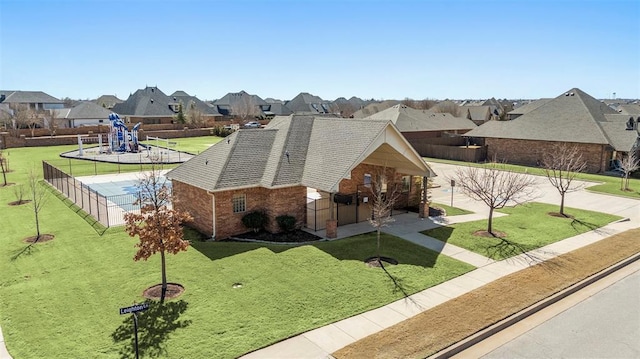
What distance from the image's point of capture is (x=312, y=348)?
11.0m

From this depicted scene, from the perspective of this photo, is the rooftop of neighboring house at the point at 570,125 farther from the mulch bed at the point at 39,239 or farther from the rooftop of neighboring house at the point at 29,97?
the rooftop of neighboring house at the point at 29,97

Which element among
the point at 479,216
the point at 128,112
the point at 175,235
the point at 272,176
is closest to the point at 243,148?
the point at 272,176

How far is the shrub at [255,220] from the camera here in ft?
65.7

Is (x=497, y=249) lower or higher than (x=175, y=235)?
lower

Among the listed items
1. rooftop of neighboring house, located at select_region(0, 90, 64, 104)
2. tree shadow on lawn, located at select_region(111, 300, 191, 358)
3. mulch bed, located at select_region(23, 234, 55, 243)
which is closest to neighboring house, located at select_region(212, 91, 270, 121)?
rooftop of neighboring house, located at select_region(0, 90, 64, 104)

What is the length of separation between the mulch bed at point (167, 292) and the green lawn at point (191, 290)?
0.24 meters

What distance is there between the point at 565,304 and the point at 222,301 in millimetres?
11012

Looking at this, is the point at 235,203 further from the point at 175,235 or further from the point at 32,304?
the point at 32,304

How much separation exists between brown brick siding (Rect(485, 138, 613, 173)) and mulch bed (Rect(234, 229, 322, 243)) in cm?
3138

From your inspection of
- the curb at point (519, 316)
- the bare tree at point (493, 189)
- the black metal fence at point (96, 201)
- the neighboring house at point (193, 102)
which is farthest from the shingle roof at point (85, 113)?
the curb at point (519, 316)

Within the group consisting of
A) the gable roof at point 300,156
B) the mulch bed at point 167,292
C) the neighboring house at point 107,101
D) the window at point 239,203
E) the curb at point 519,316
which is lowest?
the curb at point 519,316

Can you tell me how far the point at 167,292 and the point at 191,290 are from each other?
741 mm

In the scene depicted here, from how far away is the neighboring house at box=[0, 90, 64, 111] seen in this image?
96.7 metres

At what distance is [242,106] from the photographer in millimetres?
101812
